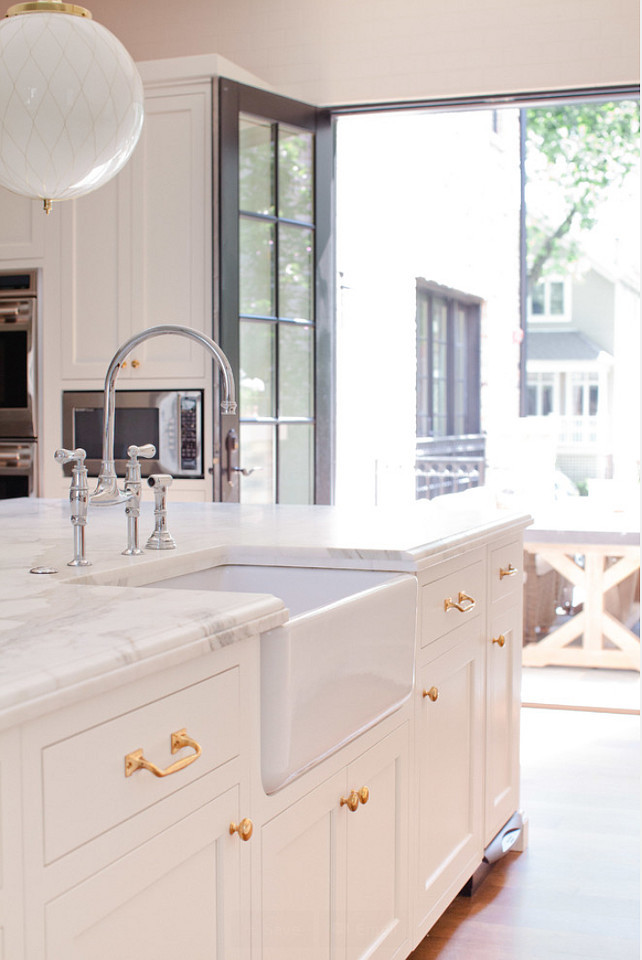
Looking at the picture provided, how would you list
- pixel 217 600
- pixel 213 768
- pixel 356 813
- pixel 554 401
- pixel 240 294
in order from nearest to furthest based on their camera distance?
1. pixel 213 768
2. pixel 217 600
3. pixel 356 813
4. pixel 240 294
5. pixel 554 401

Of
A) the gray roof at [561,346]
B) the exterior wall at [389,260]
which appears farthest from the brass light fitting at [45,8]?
the gray roof at [561,346]

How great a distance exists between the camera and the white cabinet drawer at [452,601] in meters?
2.14

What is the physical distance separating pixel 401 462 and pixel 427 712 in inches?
197

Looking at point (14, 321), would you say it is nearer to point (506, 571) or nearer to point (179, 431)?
point (179, 431)

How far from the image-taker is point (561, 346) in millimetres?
15766

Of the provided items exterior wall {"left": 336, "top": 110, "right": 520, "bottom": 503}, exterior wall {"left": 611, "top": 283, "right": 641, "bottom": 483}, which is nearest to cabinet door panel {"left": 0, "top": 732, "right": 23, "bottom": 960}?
exterior wall {"left": 336, "top": 110, "right": 520, "bottom": 503}

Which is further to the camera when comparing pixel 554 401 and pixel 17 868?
pixel 554 401

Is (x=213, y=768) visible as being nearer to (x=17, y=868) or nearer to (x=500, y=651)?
(x=17, y=868)

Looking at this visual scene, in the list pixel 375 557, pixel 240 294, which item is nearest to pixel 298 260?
pixel 240 294

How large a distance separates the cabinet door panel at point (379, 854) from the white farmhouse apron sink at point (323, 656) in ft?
0.40

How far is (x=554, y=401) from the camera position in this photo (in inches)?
582

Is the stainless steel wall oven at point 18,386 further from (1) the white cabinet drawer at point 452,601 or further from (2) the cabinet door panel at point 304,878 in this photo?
(2) the cabinet door panel at point 304,878

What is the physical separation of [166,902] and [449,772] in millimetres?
1157

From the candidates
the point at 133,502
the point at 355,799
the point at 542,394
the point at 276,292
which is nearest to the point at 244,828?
the point at 355,799
